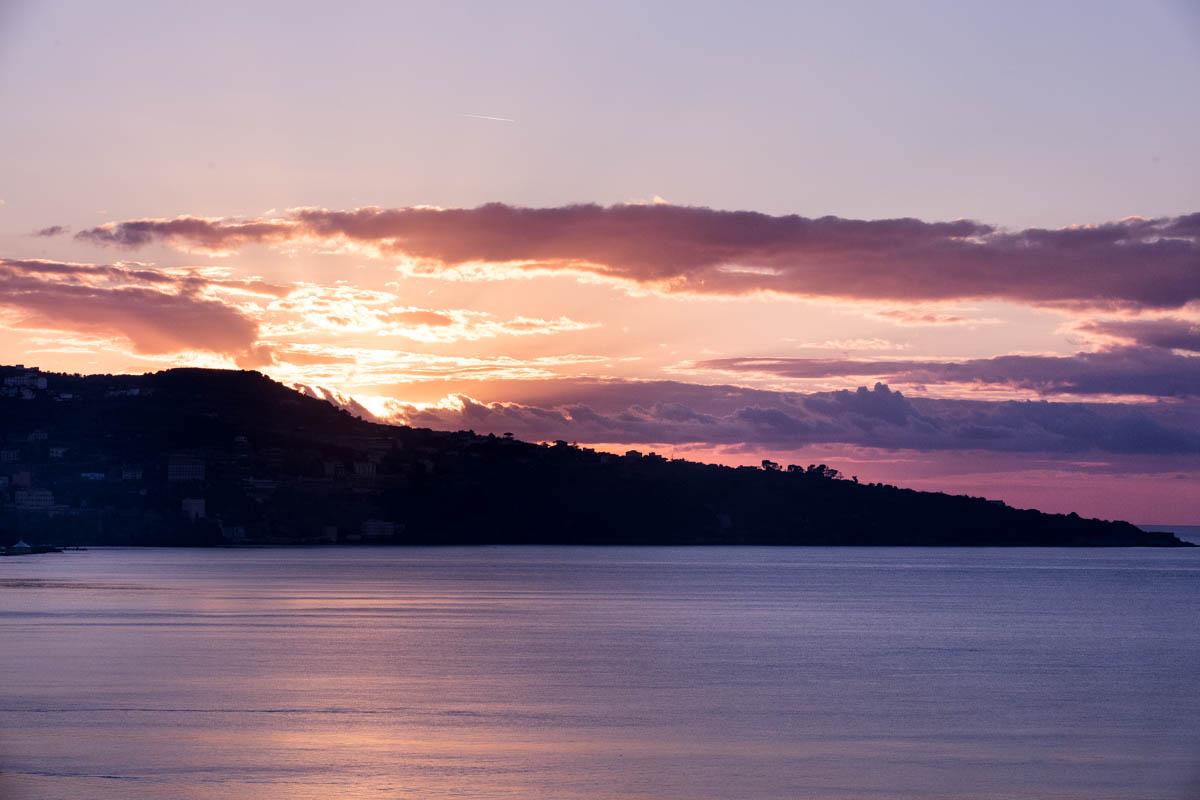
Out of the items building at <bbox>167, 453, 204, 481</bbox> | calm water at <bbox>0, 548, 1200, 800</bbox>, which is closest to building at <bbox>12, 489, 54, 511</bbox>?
building at <bbox>167, 453, 204, 481</bbox>

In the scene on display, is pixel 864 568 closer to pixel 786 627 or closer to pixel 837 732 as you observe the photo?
pixel 786 627

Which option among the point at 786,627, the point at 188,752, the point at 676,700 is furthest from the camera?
the point at 786,627

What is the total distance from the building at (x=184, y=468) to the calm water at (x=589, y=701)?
11025 cm

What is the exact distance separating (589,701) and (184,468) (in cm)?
16310

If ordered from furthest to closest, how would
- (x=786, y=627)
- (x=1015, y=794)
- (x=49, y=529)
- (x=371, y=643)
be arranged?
(x=49, y=529), (x=786, y=627), (x=371, y=643), (x=1015, y=794)

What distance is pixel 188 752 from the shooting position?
1141 inches

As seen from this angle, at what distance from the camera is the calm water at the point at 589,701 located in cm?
2673

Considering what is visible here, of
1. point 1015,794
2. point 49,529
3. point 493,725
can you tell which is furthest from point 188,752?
point 49,529

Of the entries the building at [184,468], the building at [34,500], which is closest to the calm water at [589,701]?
the building at [184,468]

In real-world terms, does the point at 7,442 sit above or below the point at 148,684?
above

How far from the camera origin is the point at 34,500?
194125 millimetres

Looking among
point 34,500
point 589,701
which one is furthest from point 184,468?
point 589,701

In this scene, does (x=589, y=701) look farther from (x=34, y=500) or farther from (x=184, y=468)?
(x=34, y=500)

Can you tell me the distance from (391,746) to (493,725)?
3972mm
